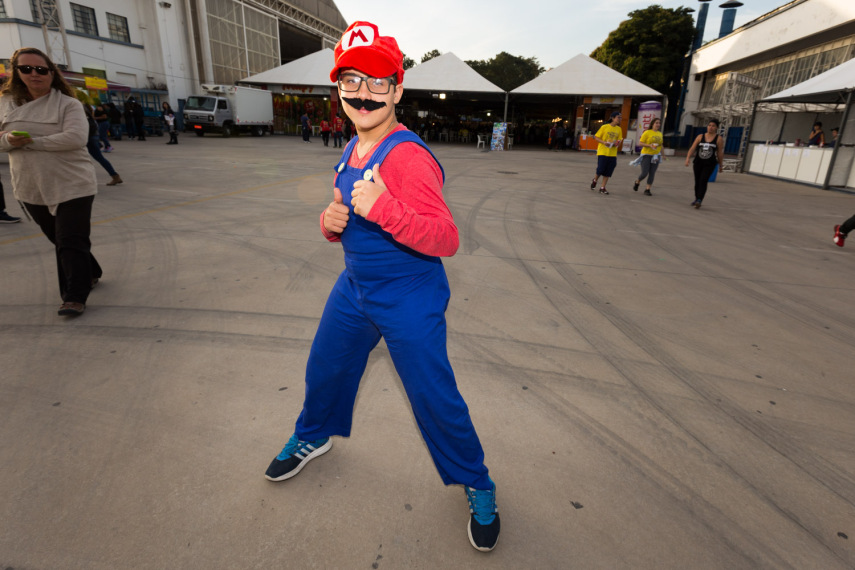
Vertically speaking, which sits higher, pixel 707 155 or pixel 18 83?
pixel 18 83

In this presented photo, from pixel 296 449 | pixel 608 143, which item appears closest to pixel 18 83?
pixel 296 449

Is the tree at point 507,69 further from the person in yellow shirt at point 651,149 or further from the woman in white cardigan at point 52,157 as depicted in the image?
the woman in white cardigan at point 52,157

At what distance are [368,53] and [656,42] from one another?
144 ft

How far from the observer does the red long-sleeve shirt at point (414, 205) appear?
1.34 m

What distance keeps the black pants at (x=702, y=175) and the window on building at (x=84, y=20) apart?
3164 cm

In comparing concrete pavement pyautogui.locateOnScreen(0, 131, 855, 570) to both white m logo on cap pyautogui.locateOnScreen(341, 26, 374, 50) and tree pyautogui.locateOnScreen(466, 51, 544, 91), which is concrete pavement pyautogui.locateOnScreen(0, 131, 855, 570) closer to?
white m logo on cap pyautogui.locateOnScreen(341, 26, 374, 50)

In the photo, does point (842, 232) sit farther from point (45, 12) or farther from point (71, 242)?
point (45, 12)

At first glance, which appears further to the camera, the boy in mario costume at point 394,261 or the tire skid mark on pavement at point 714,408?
the tire skid mark on pavement at point 714,408

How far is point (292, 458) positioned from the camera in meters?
2.06

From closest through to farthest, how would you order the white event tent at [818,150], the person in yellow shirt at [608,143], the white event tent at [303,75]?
the person in yellow shirt at [608,143], the white event tent at [818,150], the white event tent at [303,75]

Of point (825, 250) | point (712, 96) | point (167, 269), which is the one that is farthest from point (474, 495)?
point (712, 96)

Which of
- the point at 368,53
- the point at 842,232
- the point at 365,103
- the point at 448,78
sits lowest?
the point at 842,232

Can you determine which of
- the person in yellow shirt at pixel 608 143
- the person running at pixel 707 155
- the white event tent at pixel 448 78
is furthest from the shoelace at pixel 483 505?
the white event tent at pixel 448 78

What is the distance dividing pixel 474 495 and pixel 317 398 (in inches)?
Result: 29.6
